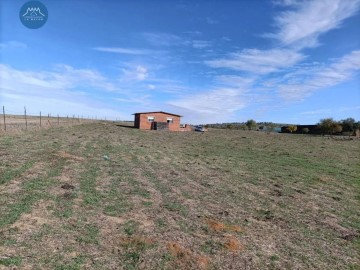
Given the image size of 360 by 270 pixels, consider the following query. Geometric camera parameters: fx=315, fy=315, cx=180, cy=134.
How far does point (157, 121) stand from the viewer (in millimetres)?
58062

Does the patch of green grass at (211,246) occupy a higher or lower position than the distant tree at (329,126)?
lower

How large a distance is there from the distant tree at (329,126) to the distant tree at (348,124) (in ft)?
9.81

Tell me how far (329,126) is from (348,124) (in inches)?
230

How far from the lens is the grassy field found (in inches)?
270

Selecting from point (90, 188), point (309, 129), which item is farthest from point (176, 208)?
point (309, 129)

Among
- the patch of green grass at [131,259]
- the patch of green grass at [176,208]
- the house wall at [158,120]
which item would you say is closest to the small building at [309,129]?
the house wall at [158,120]

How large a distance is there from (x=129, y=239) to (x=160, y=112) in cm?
5089

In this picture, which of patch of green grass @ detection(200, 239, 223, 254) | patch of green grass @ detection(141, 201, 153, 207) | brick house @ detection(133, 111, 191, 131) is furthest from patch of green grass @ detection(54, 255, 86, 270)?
brick house @ detection(133, 111, 191, 131)

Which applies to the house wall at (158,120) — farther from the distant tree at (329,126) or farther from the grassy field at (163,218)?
the grassy field at (163,218)

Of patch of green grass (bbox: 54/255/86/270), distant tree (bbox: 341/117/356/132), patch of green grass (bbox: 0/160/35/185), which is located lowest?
patch of green grass (bbox: 54/255/86/270)

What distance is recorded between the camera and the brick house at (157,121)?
57125 mm

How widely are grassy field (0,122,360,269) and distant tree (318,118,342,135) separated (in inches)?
2417

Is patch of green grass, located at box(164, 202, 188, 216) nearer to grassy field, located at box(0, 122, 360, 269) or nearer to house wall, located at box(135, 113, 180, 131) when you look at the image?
grassy field, located at box(0, 122, 360, 269)

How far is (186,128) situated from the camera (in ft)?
→ 212
